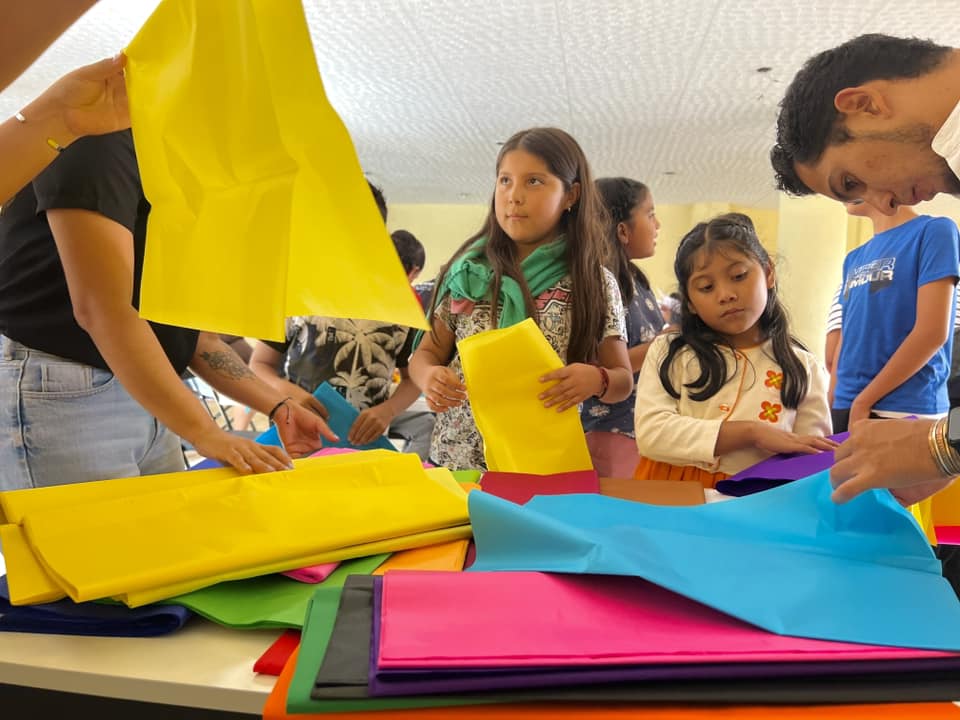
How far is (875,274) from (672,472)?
3.78 ft

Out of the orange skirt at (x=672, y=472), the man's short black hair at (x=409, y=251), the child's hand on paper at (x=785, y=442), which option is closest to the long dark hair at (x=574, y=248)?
the orange skirt at (x=672, y=472)

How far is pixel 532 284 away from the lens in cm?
141

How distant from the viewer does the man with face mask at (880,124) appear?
77 cm

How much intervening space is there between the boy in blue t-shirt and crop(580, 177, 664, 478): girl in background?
555 mm

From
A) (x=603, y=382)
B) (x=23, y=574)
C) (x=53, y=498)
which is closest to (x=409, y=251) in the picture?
(x=603, y=382)

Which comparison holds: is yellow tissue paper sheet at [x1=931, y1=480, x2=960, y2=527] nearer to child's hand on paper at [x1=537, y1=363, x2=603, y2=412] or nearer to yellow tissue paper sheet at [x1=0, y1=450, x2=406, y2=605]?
child's hand on paper at [x1=537, y1=363, x2=603, y2=412]

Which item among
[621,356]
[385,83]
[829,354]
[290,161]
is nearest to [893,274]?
[829,354]

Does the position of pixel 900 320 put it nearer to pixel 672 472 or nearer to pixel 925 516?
pixel 672 472

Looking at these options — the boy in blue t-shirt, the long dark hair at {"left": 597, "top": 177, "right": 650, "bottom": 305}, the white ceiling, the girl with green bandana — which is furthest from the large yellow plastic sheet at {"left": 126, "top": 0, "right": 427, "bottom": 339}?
the white ceiling

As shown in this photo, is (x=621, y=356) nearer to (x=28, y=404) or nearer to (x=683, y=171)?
(x=28, y=404)

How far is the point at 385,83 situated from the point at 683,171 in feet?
10.3

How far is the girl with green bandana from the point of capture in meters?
1.38

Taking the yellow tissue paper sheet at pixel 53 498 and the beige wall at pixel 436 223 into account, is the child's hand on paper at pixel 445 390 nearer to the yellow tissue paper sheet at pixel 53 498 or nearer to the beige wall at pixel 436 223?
the yellow tissue paper sheet at pixel 53 498

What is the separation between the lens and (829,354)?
2434mm
